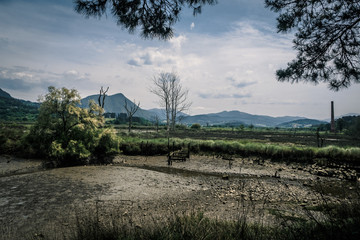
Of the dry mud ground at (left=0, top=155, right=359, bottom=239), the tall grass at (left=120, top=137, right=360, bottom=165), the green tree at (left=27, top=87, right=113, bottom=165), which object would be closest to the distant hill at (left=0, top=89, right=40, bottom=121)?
the green tree at (left=27, top=87, right=113, bottom=165)

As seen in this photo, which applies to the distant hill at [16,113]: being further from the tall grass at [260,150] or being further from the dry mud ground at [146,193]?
the dry mud ground at [146,193]

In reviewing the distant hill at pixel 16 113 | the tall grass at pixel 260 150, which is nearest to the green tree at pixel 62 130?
the tall grass at pixel 260 150

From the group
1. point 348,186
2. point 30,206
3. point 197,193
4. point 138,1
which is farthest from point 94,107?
point 348,186

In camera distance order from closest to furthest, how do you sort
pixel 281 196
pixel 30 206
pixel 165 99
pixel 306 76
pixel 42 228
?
pixel 42 228, pixel 306 76, pixel 30 206, pixel 281 196, pixel 165 99

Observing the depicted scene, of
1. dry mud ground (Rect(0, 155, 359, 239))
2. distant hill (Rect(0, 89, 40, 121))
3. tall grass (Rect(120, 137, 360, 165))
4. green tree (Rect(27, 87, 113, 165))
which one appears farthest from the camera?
distant hill (Rect(0, 89, 40, 121))

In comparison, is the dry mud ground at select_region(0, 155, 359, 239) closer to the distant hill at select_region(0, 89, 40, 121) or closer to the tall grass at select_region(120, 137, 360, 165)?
the tall grass at select_region(120, 137, 360, 165)

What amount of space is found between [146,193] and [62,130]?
763cm

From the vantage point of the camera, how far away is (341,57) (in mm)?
4512

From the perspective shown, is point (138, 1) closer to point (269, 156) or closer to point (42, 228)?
point (42, 228)

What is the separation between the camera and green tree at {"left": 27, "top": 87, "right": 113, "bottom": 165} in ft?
36.1

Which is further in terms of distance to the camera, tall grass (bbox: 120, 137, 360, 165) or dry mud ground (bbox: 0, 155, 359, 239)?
tall grass (bbox: 120, 137, 360, 165)

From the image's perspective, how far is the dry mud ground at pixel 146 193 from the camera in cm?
487

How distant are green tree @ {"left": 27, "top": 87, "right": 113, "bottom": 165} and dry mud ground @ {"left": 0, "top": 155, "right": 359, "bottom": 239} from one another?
107 centimetres

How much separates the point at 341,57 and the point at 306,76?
79cm
